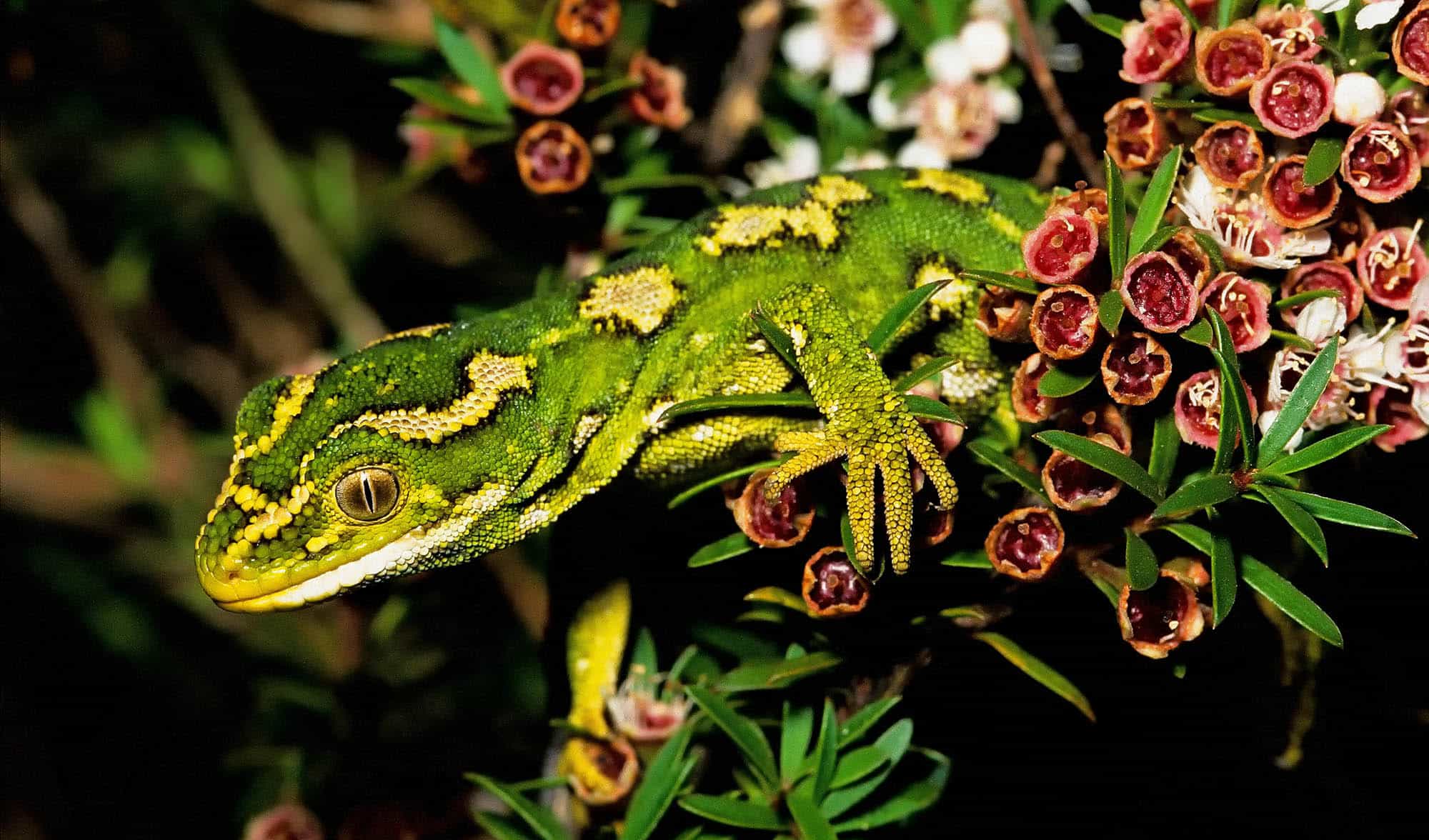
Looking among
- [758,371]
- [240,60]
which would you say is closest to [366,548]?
[758,371]

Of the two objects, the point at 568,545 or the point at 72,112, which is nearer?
the point at 568,545

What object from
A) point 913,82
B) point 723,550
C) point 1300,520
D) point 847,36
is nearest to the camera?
point 1300,520

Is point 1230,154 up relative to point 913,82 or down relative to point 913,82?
down

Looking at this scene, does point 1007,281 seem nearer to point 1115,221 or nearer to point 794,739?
point 1115,221

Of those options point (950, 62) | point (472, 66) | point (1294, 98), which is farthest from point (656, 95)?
point (1294, 98)

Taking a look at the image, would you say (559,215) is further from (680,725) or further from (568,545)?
(680,725)

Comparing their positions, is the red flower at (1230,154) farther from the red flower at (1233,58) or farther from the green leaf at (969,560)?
the green leaf at (969,560)

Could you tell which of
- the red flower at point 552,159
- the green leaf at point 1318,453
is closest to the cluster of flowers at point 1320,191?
the green leaf at point 1318,453
